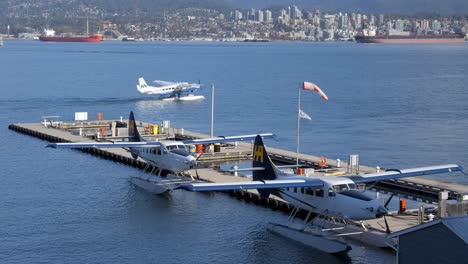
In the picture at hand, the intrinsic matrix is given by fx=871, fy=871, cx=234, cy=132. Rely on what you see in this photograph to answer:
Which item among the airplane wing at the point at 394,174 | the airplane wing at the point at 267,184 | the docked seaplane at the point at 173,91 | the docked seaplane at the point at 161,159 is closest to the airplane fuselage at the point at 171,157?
the docked seaplane at the point at 161,159

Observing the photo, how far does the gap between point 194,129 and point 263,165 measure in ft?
119

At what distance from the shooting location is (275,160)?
2044 inches

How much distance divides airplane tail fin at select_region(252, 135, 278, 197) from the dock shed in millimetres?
10280

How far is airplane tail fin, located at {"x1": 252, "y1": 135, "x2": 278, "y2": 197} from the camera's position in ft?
119

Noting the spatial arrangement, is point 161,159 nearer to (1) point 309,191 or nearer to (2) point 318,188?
(1) point 309,191

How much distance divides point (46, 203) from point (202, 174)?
8.58 metres

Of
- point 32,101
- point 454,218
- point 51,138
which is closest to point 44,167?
point 51,138

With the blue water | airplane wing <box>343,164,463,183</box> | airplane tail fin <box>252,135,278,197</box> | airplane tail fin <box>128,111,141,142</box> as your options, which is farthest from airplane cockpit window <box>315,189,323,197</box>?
airplane tail fin <box>128,111,141,142</box>

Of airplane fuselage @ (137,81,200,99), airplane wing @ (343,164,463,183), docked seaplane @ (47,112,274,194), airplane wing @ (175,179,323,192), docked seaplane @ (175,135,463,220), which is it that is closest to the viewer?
docked seaplane @ (175,135,463,220)

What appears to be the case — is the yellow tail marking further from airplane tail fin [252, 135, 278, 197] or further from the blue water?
the blue water

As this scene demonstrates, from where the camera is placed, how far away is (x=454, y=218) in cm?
2552

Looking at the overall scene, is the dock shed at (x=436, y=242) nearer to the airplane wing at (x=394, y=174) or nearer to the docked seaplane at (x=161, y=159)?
the airplane wing at (x=394, y=174)

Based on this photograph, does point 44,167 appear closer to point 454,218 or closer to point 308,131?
point 308,131

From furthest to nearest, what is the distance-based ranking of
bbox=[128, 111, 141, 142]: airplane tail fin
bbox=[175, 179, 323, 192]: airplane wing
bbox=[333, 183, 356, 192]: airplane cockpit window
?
bbox=[128, 111, 141, 142]: airplane tail fin, bbox=[175, 179, 323, 192]: airplane wing, bbox=[333, 183, 356, 192]: airplane cockpit window
